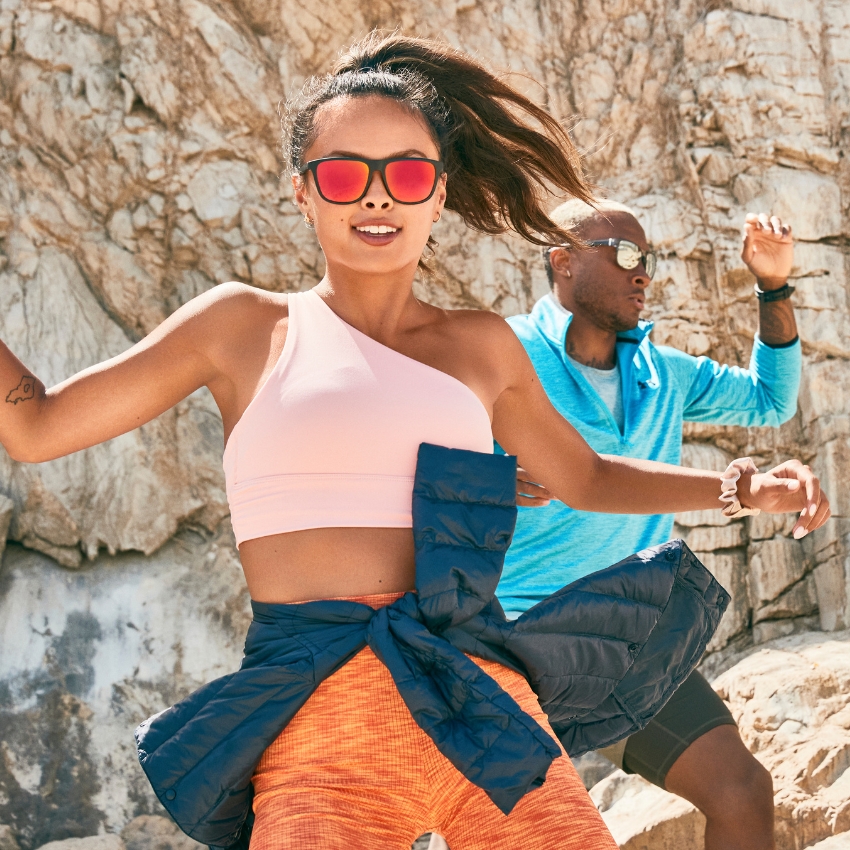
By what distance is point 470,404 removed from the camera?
186 centimetres

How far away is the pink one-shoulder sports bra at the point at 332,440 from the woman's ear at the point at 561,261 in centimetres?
183

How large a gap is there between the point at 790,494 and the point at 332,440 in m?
0.85

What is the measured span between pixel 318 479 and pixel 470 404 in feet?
1.00

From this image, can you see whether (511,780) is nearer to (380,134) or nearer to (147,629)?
(380,134)

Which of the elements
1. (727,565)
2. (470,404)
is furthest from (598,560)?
(727,565)

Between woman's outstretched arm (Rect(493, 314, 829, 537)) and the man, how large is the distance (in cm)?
22

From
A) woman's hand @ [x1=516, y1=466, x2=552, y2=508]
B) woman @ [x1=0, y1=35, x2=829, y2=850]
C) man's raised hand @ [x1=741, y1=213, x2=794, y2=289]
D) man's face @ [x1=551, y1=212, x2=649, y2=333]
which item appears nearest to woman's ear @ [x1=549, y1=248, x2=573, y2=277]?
man's face @ [x1=551, y1=212, x2=649, y2=333]

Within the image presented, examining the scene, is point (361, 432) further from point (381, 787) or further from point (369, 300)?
point (381, 787)

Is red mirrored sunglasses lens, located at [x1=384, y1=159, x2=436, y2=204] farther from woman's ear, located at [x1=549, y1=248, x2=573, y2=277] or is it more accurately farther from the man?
woman's ear, located at [x1=549, y1=248, x2=573, y2=277]

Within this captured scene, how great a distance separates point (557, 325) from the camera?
11.0 feet

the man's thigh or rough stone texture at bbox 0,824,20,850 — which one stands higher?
the man's thigh

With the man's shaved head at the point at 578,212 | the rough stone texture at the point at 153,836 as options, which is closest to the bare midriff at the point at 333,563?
the man's shaved head at the point at 578,212

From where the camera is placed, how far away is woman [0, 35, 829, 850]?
1628mm

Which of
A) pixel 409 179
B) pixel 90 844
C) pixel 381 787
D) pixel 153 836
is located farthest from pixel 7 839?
pixel 409 179
